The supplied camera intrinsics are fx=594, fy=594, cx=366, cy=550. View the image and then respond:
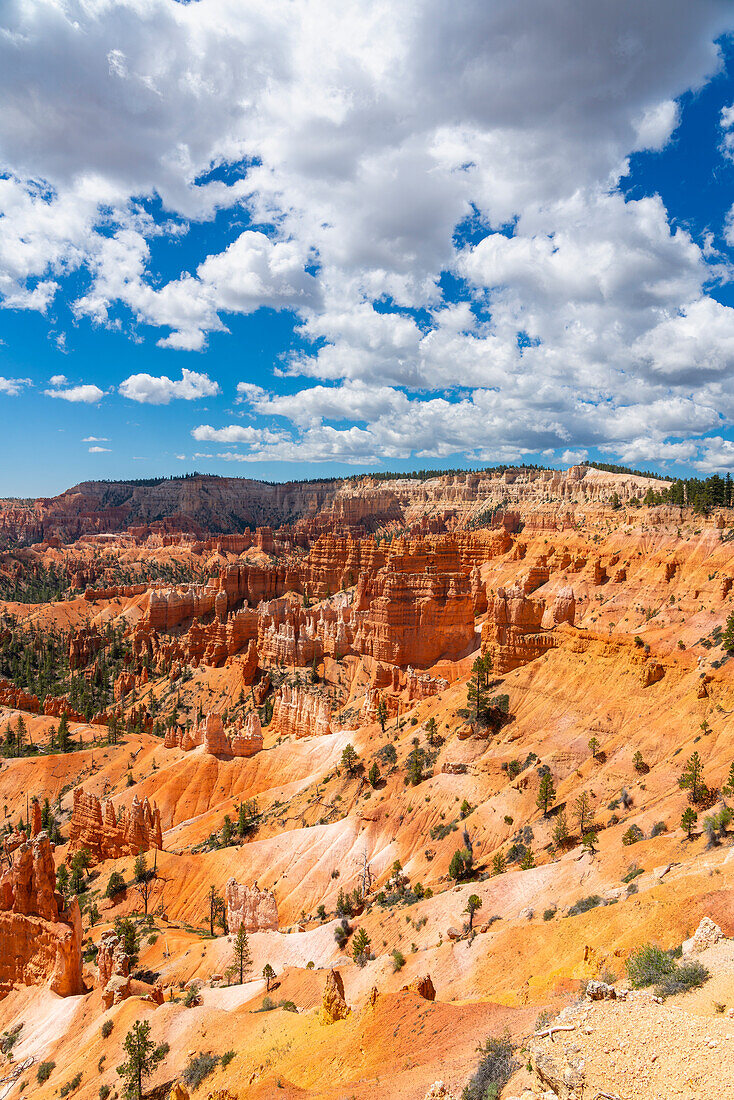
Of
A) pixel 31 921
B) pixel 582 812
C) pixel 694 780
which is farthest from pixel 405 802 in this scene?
pixel 31 921

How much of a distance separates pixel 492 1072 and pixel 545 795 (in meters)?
20.5

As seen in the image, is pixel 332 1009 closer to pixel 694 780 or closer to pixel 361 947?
pixel 361 947

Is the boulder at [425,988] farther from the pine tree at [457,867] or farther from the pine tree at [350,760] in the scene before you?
the pine tree at [350,760]

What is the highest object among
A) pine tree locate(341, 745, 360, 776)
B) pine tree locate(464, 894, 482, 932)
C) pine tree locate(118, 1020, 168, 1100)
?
pine tree locate(464, 894, 482, 932)

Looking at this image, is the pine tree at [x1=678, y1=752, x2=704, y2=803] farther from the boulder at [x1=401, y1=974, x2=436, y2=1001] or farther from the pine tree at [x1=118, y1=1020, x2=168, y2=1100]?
the pine tree at [x1=118, y1=1020, x2=168, y2=1100]

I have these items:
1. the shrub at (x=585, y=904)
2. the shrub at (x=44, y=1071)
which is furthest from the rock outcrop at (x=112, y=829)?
the shrub at (x=585, y=904)

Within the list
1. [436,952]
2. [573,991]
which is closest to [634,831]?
[436,952]

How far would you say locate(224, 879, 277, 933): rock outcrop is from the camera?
34406 millimetres

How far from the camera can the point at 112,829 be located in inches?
1794

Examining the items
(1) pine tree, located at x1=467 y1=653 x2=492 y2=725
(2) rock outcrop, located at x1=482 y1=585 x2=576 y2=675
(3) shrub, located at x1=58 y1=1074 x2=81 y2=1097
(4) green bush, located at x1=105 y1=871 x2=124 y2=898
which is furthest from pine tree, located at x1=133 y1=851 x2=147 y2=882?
(2) rock outcrop, located at x1=482 y1=585 x2=576 y2=675

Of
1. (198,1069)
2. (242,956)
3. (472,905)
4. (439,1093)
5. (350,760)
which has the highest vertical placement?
(439,1093)

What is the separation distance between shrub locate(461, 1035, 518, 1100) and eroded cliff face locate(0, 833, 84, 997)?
25.6m

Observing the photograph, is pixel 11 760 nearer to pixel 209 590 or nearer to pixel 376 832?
pixel 376 832

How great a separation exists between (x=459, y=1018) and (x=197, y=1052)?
1018cm
